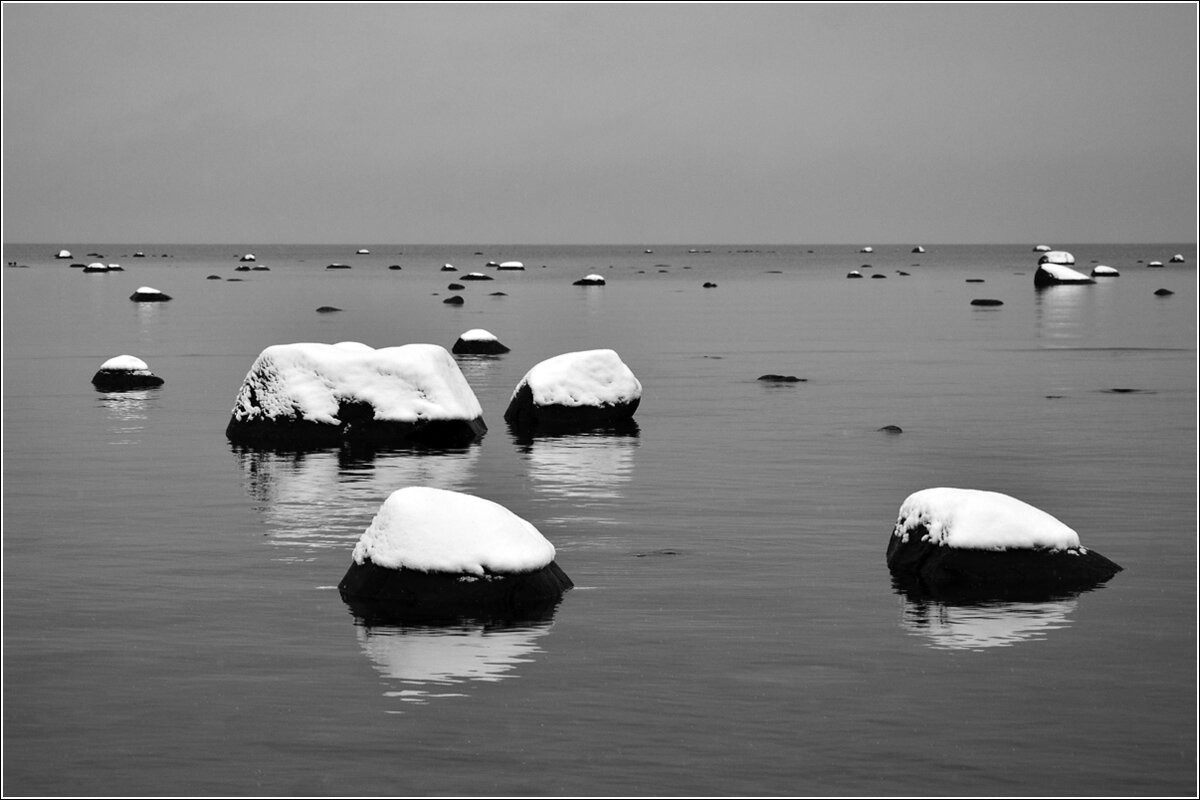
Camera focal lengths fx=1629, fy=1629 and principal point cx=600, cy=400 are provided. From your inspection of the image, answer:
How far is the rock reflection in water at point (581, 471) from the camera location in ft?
75.0

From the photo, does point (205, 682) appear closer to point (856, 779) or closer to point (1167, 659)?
point (856, 779)

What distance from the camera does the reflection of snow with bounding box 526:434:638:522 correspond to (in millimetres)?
23203

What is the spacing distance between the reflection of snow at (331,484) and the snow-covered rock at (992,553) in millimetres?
6730

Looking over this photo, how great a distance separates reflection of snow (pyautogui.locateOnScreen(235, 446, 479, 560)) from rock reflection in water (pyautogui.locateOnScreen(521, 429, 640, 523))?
1.23 m

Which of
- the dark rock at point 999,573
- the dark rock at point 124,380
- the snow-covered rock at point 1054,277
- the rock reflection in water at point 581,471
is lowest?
the dark rock at point 999,573

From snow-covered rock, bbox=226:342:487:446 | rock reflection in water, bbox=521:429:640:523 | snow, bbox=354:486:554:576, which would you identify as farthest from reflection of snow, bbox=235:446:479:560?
snow, bbox=354:486:554:576

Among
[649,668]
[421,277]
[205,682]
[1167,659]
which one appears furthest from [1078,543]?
[421,277]

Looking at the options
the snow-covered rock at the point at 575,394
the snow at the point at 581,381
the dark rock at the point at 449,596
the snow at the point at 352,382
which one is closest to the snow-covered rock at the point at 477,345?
the snow-covered rock at the point at 575,394

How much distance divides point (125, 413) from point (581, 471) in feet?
45.6

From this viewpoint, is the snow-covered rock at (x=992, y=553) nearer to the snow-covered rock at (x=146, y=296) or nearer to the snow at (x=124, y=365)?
the snow at (x=124, y=365)

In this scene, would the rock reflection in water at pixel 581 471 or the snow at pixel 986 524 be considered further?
the rock reflection in water at pixel 581 471

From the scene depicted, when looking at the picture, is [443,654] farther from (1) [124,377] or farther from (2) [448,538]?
(1) [124,377]

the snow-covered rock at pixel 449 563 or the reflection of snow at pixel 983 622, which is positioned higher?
the snow-covered rock at pixel 449 563

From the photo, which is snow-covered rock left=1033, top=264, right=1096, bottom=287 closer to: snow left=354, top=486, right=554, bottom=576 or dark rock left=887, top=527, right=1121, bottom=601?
dark rock left=887, top=527, right=1121, bottom=601
